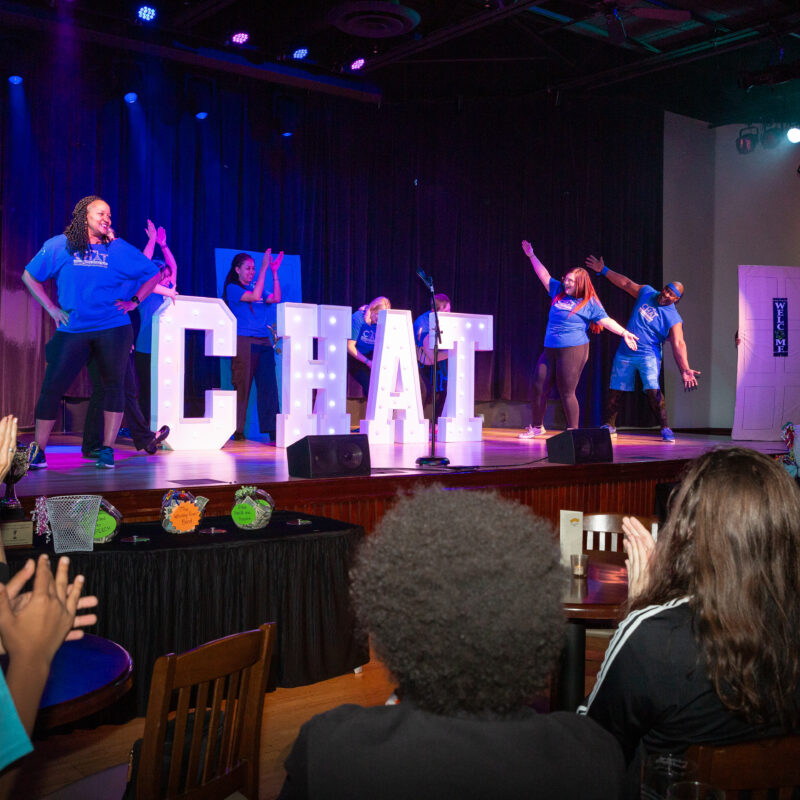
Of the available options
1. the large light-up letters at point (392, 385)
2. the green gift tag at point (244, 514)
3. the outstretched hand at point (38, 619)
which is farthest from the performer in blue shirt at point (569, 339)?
the outstretched hand at point (38, 619)

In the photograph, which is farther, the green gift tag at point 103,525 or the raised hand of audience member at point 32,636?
the green gift tag at point 103,525

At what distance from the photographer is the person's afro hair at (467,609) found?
101 cm

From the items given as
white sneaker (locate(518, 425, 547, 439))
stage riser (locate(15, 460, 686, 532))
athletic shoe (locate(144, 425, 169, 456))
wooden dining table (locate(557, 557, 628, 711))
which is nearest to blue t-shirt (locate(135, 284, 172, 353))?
athletic shoe (locate(144, 425, 169, 456))

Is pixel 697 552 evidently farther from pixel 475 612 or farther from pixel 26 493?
pixel 26 493

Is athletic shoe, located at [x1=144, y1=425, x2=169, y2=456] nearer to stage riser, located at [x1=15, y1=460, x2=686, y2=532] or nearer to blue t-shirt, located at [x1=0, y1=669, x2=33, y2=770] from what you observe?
stage riser, located at [x1=15, y1=460, x2=686, y2=532]

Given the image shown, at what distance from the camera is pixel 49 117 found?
7.58 metres

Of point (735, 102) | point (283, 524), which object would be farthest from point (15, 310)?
point (735, 102)

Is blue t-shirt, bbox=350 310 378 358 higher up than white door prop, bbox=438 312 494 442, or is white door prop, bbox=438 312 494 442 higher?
blue t-shirt, bbox=350 310 378 358

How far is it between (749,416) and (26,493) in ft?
27.7

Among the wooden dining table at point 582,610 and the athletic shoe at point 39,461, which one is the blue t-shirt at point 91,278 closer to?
the athletic shoe at point 39,461

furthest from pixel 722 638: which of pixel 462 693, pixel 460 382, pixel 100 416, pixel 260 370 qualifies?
pixel 260 370

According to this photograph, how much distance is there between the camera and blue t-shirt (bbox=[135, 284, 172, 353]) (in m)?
7.25

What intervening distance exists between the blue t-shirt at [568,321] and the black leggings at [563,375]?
69 mm

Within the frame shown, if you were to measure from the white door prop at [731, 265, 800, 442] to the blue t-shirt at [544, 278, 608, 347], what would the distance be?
8.82ft
